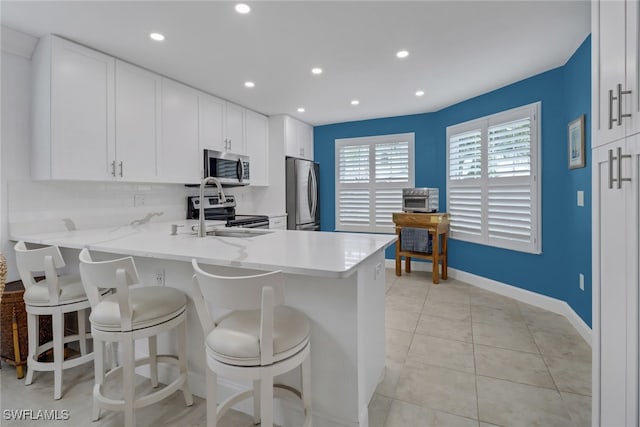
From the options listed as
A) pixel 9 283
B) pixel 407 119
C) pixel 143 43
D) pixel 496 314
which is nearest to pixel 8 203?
pixel 9 283

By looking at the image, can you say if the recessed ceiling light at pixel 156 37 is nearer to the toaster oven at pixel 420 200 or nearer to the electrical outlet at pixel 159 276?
the electrical outlet at pixel 159 276

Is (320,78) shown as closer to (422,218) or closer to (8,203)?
(422,218)

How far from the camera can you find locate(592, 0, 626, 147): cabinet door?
109 centimetres

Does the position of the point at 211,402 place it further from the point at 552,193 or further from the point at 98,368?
the point at 552,193

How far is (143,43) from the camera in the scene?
2.50 metres

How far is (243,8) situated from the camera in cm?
206

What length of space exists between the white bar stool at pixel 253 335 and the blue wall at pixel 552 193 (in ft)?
8.64

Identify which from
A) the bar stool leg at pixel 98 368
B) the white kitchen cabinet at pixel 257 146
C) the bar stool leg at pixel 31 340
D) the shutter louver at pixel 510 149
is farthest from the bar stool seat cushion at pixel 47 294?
the shutter louver at pixel 510 149

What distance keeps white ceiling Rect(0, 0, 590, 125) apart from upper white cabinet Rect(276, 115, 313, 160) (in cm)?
105

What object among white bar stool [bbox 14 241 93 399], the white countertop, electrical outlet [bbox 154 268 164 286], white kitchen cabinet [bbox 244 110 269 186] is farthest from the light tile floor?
white kitchen cabinet [bbox 244 110 269 186]

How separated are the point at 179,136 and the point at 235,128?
0.96 m

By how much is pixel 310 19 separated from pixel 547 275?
3.38 metres

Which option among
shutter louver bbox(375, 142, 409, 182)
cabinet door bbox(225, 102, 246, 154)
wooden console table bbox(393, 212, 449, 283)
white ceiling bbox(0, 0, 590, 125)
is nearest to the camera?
white ceiling bbox(0, 0, 590, 125)

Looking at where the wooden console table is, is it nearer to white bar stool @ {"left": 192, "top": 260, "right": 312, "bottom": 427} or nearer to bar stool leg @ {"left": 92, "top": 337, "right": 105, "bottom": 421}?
white bar stool @ {"left": 192, "top": 260, "right": 312, "bottom": 427}
